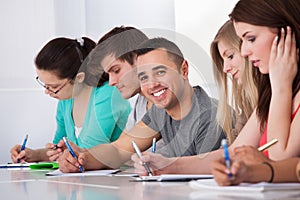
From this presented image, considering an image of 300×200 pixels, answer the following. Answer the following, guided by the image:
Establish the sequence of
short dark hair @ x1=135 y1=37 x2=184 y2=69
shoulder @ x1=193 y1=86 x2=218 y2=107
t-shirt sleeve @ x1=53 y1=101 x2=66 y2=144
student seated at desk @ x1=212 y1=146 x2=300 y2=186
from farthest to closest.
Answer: t-shirt sleeve @ x1=53 y1=101 x2=66 y2=144 < shoulder @ x1=193 y1=86 x2=218 y2=107 < short dark hair @ x1=135 y1=37 x2=184 y2=69 < student seated at desk @ x1=212 y1=146 x2=300 y2=186

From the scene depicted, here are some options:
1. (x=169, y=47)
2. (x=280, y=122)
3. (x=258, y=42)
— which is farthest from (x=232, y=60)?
(x=280, y=122)

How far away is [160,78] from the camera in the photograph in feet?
6.46

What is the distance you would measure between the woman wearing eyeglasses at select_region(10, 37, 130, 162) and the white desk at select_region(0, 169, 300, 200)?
0.59 metres

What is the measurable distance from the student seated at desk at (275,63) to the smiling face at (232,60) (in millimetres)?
433

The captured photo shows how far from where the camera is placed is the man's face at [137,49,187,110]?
6.45 feet

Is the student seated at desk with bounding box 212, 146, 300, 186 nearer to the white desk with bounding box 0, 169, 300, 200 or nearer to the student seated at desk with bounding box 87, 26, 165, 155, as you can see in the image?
the white desk with bounding box 0, 169, 300, 200

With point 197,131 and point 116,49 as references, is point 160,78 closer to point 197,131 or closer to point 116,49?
point 197,131

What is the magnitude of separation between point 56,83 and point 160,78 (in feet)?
3.65

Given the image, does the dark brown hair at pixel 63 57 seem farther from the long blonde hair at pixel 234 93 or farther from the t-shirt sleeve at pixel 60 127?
the long blonde hair at pixel 234 93

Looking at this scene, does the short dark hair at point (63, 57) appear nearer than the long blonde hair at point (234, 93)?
No

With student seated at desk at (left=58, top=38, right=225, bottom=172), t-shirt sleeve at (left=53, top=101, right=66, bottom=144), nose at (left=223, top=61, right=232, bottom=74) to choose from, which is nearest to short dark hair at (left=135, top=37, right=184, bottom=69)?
student seated at desk at (left=58, top=38, right=225, bottom=172)

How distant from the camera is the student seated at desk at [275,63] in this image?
5.24ft

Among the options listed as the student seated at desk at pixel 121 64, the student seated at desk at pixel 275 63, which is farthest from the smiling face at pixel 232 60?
the student seated at desk at pixel 275 63

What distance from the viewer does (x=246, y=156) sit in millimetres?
1284
